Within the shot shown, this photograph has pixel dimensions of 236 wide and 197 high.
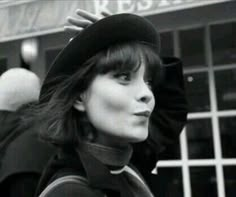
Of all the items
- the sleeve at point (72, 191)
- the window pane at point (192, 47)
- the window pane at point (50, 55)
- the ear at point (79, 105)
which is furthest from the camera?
the window pane at point (50, 55)

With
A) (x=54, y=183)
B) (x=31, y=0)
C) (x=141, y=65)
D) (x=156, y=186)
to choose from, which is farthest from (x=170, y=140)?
(x=31, y=0)

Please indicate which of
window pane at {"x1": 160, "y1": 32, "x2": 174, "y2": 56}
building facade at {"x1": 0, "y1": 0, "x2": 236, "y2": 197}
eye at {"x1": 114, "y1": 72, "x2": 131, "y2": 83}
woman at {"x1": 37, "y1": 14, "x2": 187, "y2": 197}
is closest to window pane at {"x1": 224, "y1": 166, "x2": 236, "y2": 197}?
building facade at {"x1": 0, "y1": 0, "x2": 236, "y2": 197}

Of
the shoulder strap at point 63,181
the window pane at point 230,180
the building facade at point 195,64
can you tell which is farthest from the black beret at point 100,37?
the window pane at point 230,180

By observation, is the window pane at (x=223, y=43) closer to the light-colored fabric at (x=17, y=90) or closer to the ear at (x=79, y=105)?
the light-colored fabric at (x=17, y=90)

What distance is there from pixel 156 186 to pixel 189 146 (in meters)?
2.09

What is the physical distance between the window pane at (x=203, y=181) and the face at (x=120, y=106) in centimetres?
247

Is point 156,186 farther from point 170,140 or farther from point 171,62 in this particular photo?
point 171,62

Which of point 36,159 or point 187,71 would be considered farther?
point 187,71

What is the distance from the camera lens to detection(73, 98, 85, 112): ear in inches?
38.1

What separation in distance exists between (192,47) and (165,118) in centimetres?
208

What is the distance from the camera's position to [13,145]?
1.37 metres

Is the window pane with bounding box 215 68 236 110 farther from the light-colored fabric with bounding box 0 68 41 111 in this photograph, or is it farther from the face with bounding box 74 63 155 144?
the face with bounding box 74 63 155 144

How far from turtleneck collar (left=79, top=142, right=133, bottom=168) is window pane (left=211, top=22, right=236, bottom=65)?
2270 millimetres

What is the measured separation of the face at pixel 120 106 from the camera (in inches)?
35.7
